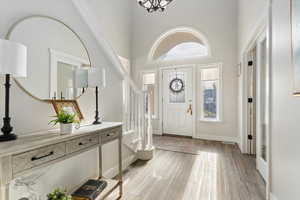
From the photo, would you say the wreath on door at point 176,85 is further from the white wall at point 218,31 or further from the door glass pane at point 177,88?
the white wall at point 218,31

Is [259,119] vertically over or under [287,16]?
under

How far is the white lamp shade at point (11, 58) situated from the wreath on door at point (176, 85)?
424 cm

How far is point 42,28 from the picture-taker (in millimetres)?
1553

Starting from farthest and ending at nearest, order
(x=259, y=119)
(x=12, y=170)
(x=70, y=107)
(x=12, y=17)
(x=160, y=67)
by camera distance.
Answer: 1. (x=160, y=67)
2. (x=259, y=119)
3. (x=70, y=107)
4. (x=12, y=17)
5. (x=12, y=170)

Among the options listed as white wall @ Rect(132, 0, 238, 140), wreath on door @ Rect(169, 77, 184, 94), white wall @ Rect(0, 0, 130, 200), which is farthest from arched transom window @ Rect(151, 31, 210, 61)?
white wall @ Rect(0, 0, 130, 200)

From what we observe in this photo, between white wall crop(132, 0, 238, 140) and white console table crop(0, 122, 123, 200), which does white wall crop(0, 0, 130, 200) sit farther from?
white wall crop(132, 0, 238, 140)

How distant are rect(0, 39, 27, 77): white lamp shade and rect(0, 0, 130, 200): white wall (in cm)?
30

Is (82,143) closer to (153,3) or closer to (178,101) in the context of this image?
(153,3)

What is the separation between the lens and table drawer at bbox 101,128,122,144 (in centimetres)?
176

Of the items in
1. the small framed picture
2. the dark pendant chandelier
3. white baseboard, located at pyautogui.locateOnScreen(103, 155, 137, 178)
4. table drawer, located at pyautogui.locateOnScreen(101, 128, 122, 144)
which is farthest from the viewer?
the dark pendant chandelier

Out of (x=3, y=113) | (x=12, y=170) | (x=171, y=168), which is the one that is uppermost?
(x=3, y=113)

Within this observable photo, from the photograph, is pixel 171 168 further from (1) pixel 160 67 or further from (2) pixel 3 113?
(1) pixel 160 67

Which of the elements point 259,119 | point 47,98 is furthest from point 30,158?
point 259,119

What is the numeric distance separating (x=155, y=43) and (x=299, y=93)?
451 cm
